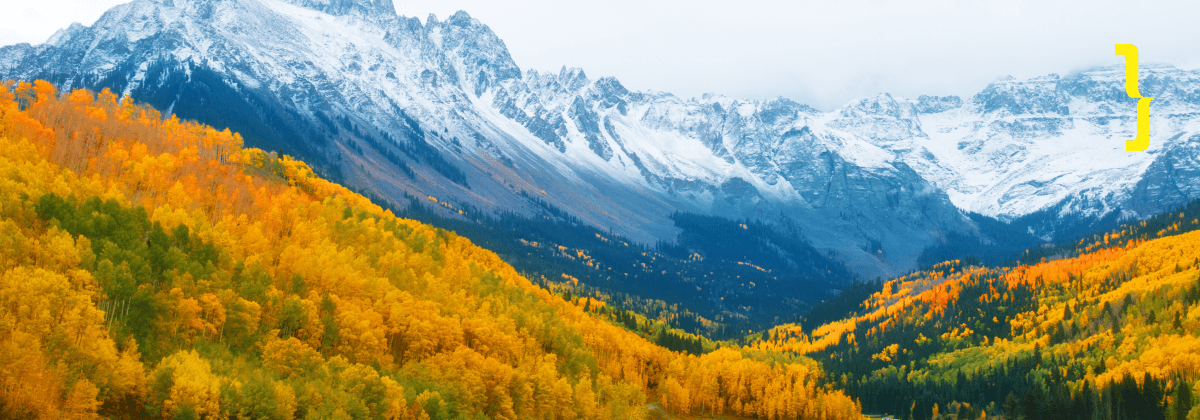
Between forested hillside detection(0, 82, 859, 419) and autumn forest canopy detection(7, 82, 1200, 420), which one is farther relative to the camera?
autumn forest canopy detection(7, 82, 1200, 420)

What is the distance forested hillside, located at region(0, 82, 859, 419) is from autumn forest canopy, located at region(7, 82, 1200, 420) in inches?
11.8

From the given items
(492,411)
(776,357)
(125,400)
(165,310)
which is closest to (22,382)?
(125,400)

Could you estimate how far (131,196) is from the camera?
10612cm

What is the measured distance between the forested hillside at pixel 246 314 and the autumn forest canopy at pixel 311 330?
0.98 feet

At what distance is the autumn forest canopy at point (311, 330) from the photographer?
67.8 metres

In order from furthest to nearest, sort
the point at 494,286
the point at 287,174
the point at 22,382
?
the point at 287,174 → the point at 494,286 → the point at 22,382

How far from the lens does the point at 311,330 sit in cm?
9181

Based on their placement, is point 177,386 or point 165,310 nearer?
point 177,386

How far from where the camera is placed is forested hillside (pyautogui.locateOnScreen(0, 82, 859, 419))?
2621 inches

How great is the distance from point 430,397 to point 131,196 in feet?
180

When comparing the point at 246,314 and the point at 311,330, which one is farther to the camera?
the point at 311,330

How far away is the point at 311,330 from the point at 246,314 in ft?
29.9

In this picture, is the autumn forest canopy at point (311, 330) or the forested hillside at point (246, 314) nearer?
the forested hillside at point (246, 314)

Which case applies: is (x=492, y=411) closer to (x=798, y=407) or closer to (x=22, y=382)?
(x=22, y=382)
